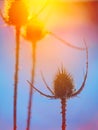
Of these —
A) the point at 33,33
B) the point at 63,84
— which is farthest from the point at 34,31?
the point at 63,84

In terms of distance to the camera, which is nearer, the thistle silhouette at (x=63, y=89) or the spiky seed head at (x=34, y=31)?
the thistle silhouette at (x=63, y=89)

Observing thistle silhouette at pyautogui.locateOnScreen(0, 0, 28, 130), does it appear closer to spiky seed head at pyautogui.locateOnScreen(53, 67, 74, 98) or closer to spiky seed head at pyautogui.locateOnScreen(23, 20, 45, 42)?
spiky seed head at pyautogui.locateOnScreen(23, 20, 45, 42)

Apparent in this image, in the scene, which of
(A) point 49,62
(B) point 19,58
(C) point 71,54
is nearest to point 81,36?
(C) point 71,54

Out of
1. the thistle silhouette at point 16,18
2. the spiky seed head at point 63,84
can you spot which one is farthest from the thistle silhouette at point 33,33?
the spiky seed head at point 63,84

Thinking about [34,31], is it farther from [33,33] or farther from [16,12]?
[16,12]

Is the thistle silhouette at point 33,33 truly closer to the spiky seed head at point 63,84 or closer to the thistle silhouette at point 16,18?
the thistle silhouette at point 16,18
